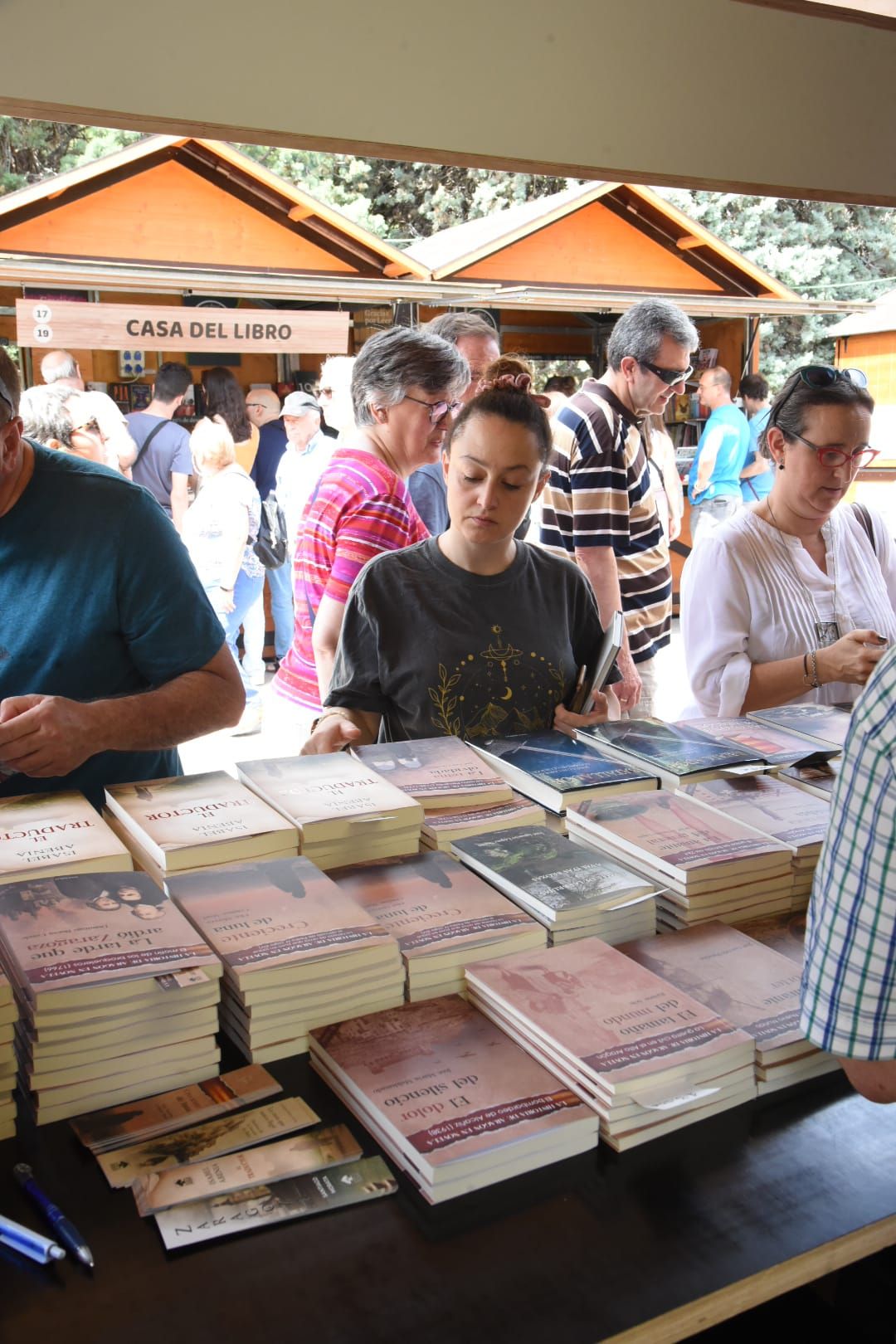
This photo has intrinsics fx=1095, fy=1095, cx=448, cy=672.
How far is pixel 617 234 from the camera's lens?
909 centimetres

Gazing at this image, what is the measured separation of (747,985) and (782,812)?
441 mm

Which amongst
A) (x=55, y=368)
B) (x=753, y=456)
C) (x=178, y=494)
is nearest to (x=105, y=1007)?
(x=55, y=368)

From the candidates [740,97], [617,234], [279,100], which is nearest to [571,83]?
[740,97]

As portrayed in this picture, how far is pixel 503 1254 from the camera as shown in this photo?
0.91m

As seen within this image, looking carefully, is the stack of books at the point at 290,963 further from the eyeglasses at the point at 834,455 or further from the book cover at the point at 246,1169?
the eyeglasses at the point at 834,455

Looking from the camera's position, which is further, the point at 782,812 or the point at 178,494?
the point at 178,494

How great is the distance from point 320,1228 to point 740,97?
2828mm

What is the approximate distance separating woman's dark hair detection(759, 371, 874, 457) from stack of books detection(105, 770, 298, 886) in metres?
1.60

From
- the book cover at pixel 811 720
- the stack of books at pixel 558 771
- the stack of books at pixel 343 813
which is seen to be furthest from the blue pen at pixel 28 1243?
the book cover at pixel 811 720

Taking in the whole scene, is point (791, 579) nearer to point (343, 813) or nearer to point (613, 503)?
point (613, 503)

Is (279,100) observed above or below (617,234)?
below

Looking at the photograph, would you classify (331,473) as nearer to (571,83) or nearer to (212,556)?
(571,83)

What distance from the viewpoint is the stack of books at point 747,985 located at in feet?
3.75

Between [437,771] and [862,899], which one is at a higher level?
[862,899]
